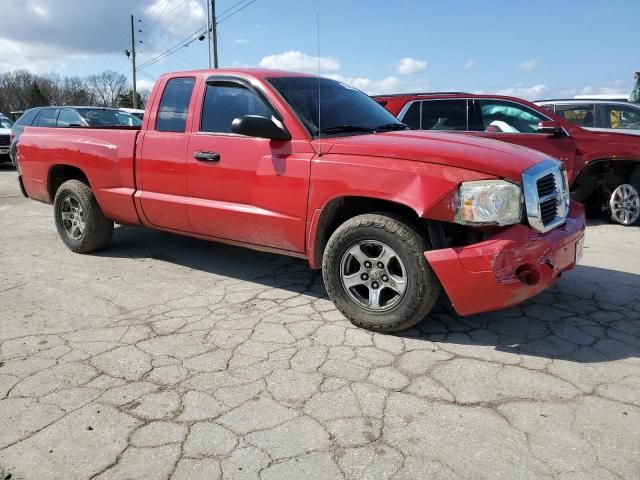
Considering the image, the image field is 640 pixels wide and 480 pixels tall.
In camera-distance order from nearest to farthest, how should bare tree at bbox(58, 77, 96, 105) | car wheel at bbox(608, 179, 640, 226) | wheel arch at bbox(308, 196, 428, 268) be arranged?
1. wheel arch at bbox(308, 196, 428, 268)
2. car wheel at bbox(608, 179, 640, 226)
3. bare tree at bbox(58, 77, 96, 105)

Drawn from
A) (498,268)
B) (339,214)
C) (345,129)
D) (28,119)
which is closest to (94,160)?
(345,129)

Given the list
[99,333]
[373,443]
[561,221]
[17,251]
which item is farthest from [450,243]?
[17,251]

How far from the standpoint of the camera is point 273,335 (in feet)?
11.8

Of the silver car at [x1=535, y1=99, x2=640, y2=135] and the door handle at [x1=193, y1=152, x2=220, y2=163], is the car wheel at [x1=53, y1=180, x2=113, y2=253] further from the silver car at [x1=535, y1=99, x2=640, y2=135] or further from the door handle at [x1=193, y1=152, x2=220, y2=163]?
the silver car at [x1=535, y1=99, x2=640, y2=135]

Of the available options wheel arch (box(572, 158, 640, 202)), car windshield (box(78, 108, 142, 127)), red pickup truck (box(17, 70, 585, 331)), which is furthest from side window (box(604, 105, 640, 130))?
car windshield (box(78, 108, 142, 127))

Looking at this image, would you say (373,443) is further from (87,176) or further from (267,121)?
(87,176)

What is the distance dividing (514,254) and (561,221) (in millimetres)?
730

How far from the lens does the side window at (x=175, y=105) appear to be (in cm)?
461

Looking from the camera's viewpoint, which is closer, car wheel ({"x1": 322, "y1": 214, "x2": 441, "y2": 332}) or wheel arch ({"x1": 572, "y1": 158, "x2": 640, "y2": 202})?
car wheel ({"x1": 322, "y1": 214, "x2": 441, "y2": 332})

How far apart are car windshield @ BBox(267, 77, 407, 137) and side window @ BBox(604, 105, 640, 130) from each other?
4.86 m

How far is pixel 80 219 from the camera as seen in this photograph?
5660 millimetres

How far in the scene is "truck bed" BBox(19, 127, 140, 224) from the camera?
A: 5.01 metres

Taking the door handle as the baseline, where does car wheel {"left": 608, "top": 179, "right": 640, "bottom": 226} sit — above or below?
below

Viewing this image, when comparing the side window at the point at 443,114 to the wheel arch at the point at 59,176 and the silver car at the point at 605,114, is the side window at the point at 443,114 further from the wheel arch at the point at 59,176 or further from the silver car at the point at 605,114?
the wheel arch at the point at 59,176
